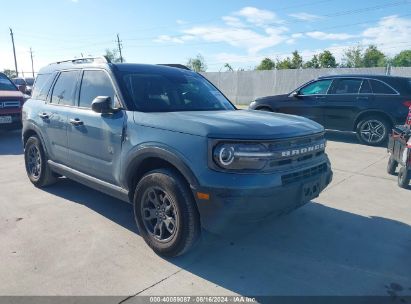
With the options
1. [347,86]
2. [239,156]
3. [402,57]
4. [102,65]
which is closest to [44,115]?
[102,65]

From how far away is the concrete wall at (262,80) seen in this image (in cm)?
2059

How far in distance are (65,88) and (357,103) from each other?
7088 mm

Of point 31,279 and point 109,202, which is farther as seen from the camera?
point 109,202

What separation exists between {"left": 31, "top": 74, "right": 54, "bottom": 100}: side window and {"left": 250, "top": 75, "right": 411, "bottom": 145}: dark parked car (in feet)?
21.4

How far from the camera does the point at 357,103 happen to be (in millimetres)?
8930

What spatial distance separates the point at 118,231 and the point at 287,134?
2.11m

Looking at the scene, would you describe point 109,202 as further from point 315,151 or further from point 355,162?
point 355,162

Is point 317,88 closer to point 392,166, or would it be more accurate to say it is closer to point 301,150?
point 392,166

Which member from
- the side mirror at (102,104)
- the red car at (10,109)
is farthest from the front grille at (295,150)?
the red car at (10,109)

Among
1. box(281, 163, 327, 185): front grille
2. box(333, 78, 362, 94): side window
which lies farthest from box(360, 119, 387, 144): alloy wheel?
box(281, 163, 327, 185): front grille

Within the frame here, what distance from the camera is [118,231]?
390cm

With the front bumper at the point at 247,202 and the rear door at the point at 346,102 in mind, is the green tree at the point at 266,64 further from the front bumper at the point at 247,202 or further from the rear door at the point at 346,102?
the front bumper at the point at 247,202

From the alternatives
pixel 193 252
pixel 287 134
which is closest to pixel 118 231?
pixel 193 252

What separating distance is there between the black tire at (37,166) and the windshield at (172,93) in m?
2.07
